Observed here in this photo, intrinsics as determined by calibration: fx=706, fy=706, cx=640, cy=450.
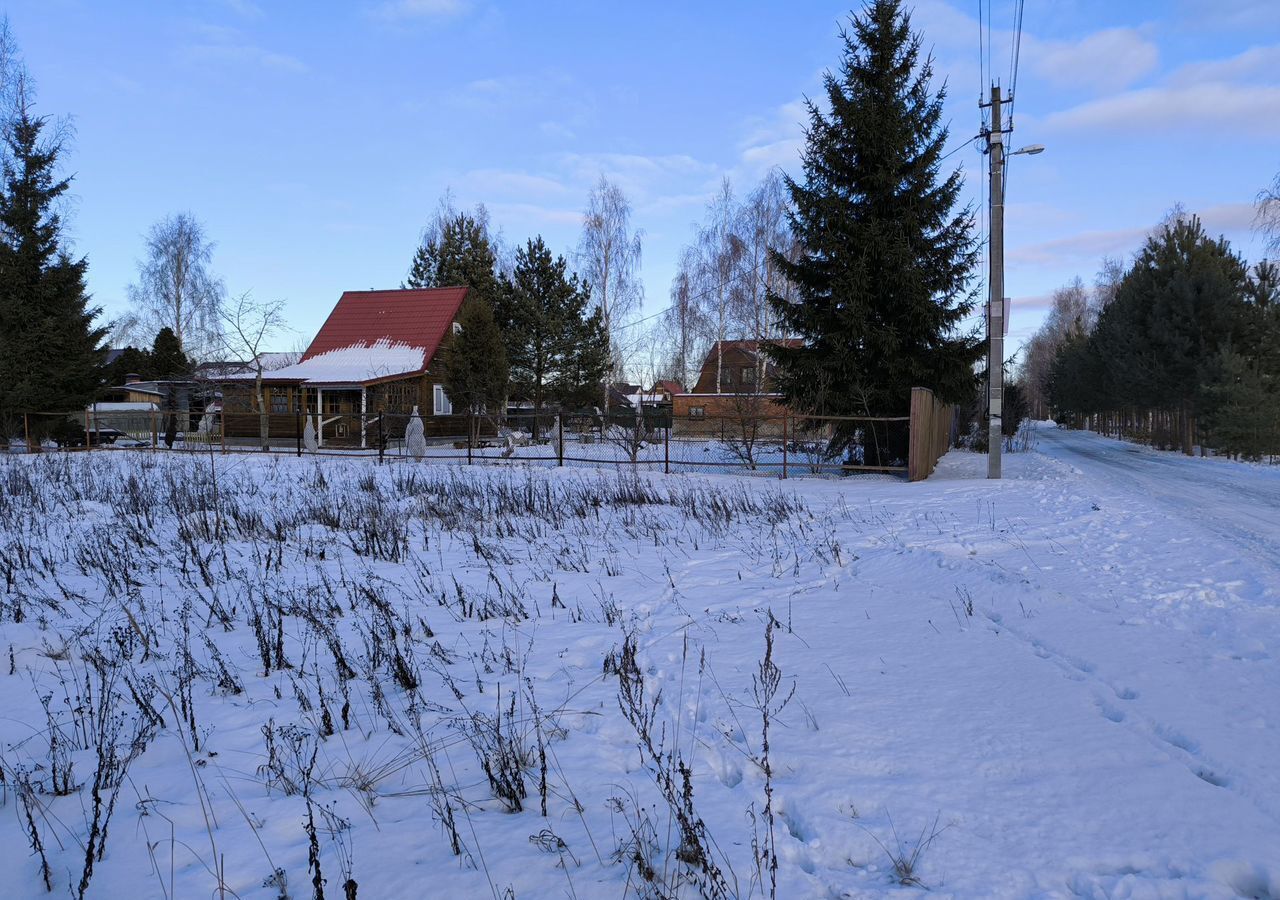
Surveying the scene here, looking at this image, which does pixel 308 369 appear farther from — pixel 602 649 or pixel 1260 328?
pixel 1260 328

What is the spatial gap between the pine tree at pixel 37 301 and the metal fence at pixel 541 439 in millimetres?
1114

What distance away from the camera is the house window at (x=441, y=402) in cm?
3173

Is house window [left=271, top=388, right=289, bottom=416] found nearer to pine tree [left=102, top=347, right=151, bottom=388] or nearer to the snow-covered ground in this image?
pine tree [left=102, top=347, right=151, bottom=388]

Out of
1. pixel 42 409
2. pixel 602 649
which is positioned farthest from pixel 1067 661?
pixel 42 409

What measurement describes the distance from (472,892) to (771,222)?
35.4m

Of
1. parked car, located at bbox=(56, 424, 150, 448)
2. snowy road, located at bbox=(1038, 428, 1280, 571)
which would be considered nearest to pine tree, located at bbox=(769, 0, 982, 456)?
snowy road, located at bbox=(1038, 428, 1280, 571)

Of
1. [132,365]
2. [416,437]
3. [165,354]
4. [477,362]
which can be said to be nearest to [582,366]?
[477,362]

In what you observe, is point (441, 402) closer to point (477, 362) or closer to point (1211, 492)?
point (477, 362)

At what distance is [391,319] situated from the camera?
3334 cm

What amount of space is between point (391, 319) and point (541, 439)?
1042 centimetres

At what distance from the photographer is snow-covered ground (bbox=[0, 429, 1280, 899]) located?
2352mm

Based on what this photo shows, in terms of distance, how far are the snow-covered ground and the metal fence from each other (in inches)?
379

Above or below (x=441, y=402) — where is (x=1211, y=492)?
below

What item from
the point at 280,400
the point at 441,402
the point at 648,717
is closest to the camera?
the point at 648,717
